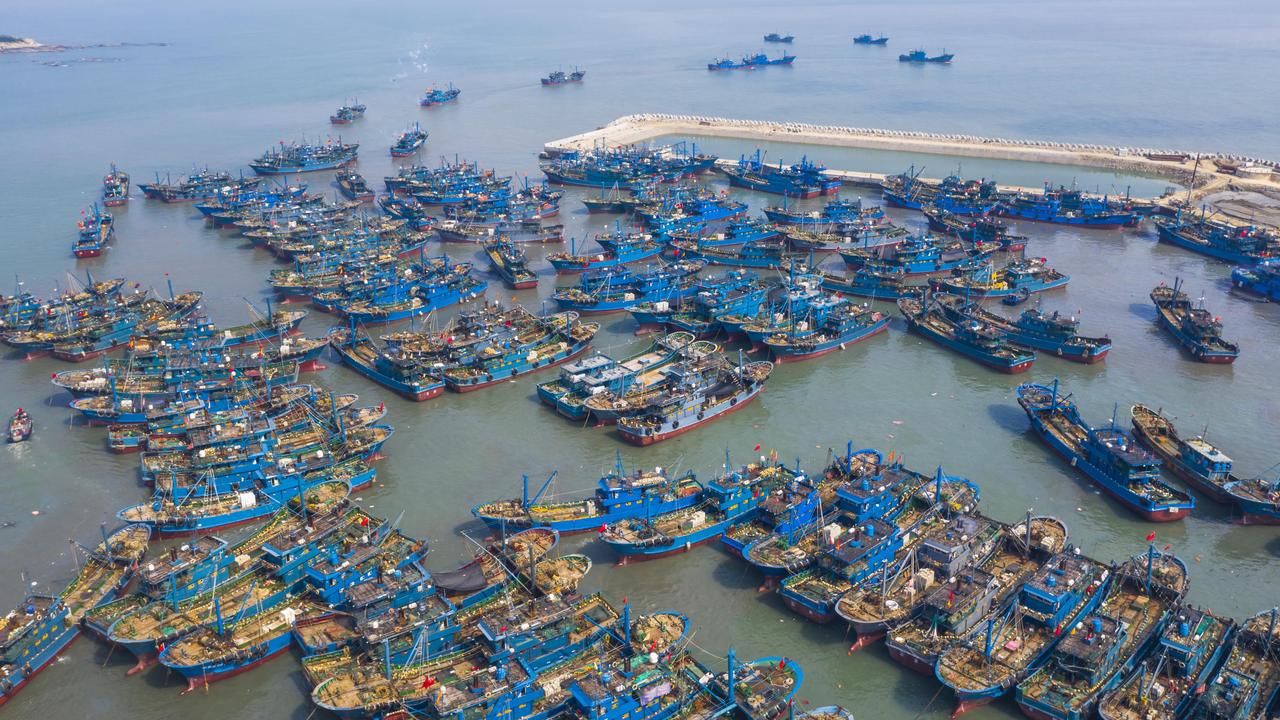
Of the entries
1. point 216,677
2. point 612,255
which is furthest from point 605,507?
point 612,255

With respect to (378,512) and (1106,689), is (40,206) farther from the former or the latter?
(1106,689)

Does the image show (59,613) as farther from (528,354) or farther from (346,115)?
(346,115)

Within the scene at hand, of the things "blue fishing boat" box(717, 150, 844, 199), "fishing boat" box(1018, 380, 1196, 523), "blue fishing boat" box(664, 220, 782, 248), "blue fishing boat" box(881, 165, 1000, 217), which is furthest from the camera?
"blue fishing boat" box(717, 150, 844, 199)

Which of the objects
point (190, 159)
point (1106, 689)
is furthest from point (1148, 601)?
point (190, 159)

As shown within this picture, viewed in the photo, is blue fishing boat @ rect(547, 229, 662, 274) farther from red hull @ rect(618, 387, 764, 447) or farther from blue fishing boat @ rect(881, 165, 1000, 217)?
blue fishing boat @ rect(881, 165, 1000, 217)

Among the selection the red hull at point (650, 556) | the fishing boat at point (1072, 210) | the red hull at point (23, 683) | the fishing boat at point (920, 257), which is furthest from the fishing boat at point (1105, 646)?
the fishing boat at point (1072, 210)

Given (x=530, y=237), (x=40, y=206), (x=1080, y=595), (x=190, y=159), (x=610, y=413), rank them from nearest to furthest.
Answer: (x=1080, y=595) < (x=610, y=413) < (x=530, y=237) < (x=40, y=206) < (x=190, y=159)

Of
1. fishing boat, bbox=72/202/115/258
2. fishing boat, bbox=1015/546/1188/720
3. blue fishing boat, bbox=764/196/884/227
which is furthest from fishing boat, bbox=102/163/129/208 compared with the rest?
fishing boat, bbox=1015/546/1188/720
